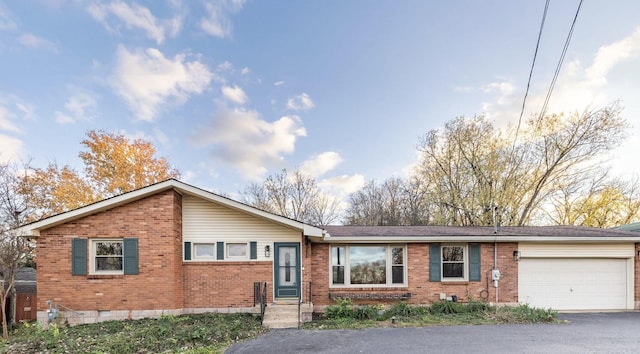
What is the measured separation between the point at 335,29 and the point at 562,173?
17.9m

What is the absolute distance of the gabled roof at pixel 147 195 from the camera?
30.3 feet

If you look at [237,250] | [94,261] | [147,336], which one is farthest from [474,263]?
[94,261]

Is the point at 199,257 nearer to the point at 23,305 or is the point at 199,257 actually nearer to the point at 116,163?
the point at 23,305

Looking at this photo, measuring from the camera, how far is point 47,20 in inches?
492

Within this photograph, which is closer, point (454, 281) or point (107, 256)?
point (107, 256)

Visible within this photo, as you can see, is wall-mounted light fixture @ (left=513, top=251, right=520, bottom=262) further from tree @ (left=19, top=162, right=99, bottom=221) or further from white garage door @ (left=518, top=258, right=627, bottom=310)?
tree @ (left=19, top=162, right=99, bottom=221)

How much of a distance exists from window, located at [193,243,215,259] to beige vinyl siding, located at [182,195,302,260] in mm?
156

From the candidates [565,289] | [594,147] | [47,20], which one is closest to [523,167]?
[594,147]

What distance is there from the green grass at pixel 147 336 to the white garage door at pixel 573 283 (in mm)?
9264

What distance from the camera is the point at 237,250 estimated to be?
1048cm

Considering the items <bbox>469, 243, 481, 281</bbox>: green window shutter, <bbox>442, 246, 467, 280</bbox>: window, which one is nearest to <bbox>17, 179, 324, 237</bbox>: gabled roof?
<bbox>442, 246, 467, 280</bbox>: window

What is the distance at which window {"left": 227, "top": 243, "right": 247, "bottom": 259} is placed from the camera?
10445 millimetres

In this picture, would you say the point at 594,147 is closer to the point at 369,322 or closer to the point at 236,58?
the point at 369,322

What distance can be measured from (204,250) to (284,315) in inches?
132
